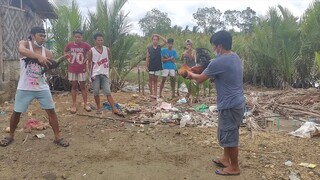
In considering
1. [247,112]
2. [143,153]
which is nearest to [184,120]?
[247,112]

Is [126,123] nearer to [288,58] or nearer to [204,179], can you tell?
[204,179]

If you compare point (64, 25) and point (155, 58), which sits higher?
point (64, 25)

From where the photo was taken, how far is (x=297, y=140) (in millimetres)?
5215

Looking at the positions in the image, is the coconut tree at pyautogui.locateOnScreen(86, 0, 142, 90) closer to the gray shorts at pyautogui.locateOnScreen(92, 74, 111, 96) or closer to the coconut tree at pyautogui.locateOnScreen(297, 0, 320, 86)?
the gray shorts at pyautogui.locateOnScreen(92, 74, 111, 96)

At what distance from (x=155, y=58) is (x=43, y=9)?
14.5 feet

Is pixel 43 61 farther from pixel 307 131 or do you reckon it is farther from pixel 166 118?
pixel 307 131

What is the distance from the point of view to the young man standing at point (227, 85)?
379cm

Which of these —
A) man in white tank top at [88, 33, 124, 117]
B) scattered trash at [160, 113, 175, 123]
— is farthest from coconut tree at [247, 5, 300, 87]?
man in white tank top at [88, 33, 124, 117]

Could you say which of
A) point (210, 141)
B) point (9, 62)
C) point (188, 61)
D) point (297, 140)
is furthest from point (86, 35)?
point (297, 140)

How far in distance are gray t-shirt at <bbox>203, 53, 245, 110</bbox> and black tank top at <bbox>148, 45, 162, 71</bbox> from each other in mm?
4733

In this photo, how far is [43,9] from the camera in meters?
10.8

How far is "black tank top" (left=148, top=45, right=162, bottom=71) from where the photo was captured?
8.55 m

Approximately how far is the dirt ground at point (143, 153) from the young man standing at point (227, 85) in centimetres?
50

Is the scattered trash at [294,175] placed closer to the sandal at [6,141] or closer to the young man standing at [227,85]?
the young man standing at [227,85]
